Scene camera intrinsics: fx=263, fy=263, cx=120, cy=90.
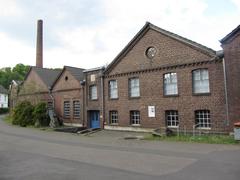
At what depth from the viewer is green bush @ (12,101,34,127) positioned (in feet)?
97.8

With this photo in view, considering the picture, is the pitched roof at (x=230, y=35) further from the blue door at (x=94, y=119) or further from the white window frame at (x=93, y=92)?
the blue door at (x=94, y=119)

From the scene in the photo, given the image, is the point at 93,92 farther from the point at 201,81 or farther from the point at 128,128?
the point at 201,81

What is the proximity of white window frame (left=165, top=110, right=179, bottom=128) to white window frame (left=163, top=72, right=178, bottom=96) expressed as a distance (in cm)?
145

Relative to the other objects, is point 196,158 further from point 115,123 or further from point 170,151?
point 115,123

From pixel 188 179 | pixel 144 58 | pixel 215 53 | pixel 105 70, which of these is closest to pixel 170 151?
pixel 188 179

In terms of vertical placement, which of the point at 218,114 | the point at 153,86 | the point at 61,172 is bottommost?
the point at 61,172

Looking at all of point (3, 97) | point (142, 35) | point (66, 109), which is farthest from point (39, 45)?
point (3, 97)

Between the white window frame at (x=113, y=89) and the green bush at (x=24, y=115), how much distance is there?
10.6m

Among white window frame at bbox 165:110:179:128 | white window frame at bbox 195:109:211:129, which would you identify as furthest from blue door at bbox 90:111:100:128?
white window frame at bbox 195:109:211:129

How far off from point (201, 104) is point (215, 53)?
3.70 m

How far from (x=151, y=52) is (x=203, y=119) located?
277 inches

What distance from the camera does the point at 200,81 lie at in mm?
19172

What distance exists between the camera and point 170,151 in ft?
42.2

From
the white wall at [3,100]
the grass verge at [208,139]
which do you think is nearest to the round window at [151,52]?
the grass verge at [208,139]
